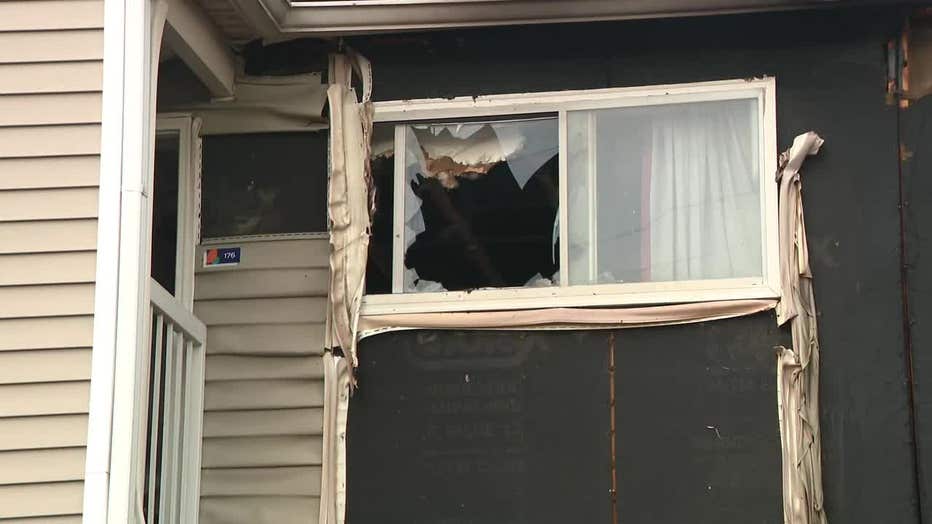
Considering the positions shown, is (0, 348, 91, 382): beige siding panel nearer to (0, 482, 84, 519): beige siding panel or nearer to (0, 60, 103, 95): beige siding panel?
(0, 482, 84, 519): beige siding panel

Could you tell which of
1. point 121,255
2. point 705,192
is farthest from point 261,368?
point 705,192

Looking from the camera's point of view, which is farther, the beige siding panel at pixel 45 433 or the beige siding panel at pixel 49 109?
→ the beige siding panel at pixel 49 109

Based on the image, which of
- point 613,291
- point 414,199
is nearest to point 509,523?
point 613,291

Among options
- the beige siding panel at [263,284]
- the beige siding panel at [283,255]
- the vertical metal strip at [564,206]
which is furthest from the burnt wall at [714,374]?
the beige siding panel at [283,255]

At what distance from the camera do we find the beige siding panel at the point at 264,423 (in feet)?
22.5

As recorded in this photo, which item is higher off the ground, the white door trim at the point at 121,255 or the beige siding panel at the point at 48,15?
the beige siding panel at the point at 48,15

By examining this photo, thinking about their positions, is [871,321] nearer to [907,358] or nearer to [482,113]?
[907,358]

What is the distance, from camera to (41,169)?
6.06 metres

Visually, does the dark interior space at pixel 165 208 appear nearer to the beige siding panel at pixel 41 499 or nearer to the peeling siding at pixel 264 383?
the peeling siding at pixel 264 383

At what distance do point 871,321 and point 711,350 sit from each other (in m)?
0.73

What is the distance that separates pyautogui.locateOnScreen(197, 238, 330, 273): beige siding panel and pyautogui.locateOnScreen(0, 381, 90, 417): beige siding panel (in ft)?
4.77

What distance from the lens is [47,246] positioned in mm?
5969

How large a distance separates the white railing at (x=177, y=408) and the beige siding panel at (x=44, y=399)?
66 centimetres

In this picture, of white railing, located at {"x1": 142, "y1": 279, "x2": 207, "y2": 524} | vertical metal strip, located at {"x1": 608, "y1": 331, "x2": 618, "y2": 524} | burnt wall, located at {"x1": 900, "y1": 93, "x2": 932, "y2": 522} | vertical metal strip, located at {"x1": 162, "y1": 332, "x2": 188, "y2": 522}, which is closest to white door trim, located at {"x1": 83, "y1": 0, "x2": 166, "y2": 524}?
white railing, located at {"x1": 142, "y1": 279, "x2": 207, "y2": 524}
